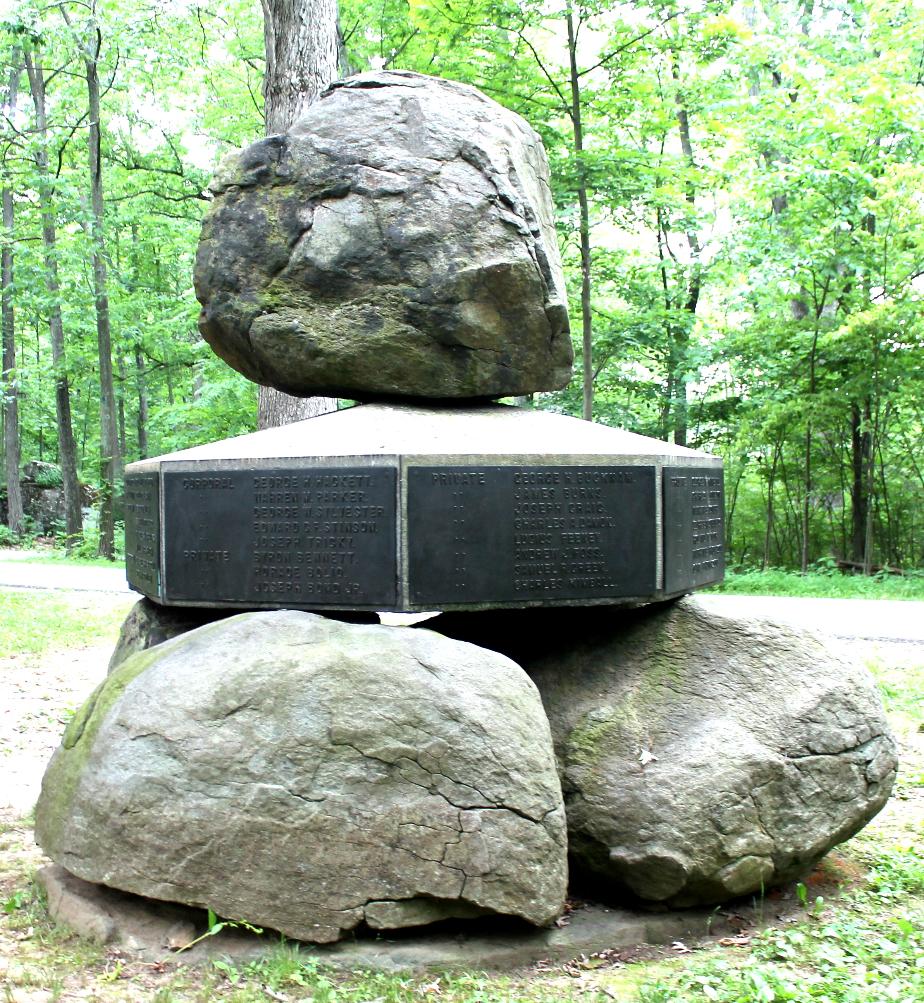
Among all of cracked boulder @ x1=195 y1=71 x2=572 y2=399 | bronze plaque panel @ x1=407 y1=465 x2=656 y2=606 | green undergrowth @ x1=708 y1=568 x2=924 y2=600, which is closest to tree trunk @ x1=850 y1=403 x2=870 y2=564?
green undergrowth @ x1=708 y1=568 x2=924 y2=600

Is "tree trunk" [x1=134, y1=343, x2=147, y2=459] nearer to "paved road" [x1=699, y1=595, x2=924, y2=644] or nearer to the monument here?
"paved road" [x1=699, y1=595, x2=924, y2=644]

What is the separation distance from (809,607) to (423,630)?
8.79 meters

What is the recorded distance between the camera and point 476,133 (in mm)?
5105

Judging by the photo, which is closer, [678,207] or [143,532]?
[143,532]

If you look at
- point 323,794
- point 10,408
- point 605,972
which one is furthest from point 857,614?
point 10,408

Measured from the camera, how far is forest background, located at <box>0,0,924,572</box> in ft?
43.1

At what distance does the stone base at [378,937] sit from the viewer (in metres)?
3.52

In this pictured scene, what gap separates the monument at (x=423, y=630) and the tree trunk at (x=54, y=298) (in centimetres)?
1399

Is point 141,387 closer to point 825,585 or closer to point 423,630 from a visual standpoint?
point 825,585

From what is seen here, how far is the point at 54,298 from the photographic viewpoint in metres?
19.2

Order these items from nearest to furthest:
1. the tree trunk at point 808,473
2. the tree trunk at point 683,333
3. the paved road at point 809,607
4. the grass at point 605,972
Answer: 1. the grass at point 605,972
2. the paved road at point 809,607
3. the tree trunk at point 808,473
4. the tree trunk at point 683,333

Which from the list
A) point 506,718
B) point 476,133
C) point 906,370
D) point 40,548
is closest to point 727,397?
point 906,370

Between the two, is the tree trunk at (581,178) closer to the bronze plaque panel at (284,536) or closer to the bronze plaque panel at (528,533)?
the bronze plaque panel at (528,533)

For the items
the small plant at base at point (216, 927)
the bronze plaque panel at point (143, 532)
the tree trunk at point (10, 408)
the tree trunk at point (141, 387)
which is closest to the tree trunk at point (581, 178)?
the bronze plaque panel at point (143, 532)
